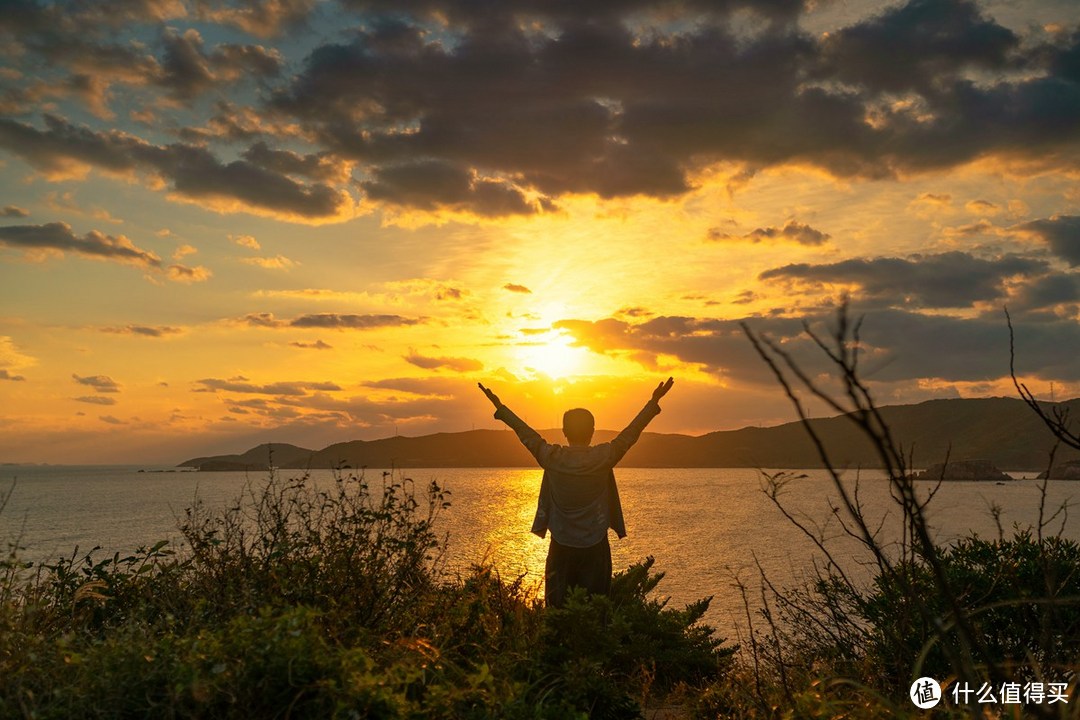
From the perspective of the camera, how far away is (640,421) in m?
8.40

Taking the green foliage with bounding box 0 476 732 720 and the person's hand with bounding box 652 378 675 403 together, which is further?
the person's hand with bounding box 652 378 675 403

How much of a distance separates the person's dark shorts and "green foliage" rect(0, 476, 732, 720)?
17.4 inches

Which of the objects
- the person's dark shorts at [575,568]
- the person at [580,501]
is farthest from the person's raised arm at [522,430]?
the person's dark shorts at [575,568]

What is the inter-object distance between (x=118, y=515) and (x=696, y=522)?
5121 centimetres

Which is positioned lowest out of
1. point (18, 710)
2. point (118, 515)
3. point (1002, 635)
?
point (118, 515)

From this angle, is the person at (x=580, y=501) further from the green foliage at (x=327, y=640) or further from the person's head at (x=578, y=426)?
the green foliage at (x=327, y=640)

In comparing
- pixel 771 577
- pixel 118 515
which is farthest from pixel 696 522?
pixel 118 515

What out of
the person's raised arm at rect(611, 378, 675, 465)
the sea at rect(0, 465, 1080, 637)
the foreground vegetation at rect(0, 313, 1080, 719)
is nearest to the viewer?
the foreground vegetation at rect(0, 313, 1080, 719)

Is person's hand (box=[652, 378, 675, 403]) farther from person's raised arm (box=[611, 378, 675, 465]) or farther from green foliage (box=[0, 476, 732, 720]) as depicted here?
green foliage (box=[0, 476, 732, 720])

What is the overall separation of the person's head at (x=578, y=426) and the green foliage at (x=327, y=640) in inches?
63.6

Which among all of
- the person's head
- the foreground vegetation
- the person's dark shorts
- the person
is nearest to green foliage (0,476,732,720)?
the foreground vegetation

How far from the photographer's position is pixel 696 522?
68062 millimetres

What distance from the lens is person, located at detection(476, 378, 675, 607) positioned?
326 inches

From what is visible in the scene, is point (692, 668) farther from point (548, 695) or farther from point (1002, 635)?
point (548, 695)
